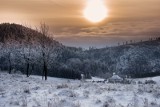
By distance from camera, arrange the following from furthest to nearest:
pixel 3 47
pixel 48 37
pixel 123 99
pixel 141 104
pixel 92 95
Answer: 1. pixel 3 47
2. pixel 48 37
3. pixel 92 95
4. pixel 123 99
5. pixel 141 104

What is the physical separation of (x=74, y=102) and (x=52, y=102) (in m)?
1.20

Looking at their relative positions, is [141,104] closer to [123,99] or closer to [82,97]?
[123,99]

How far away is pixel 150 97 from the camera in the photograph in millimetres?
17734

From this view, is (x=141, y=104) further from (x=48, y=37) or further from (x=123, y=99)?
(x=48, y=37)

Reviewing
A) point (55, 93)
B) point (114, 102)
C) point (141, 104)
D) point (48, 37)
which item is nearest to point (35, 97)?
point (55, 93)

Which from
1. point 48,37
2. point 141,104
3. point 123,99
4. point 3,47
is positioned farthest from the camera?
point 3,47

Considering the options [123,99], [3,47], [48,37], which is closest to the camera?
[123,99]

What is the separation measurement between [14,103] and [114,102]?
5.54 m

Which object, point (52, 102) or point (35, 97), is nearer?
point (52, 102)

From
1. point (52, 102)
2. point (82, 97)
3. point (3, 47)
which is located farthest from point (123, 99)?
point (3, 47)

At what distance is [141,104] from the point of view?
15859mm

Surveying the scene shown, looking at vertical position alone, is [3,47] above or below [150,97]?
above

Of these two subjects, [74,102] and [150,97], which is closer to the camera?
[74,102]

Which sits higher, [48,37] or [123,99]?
[48,37]
